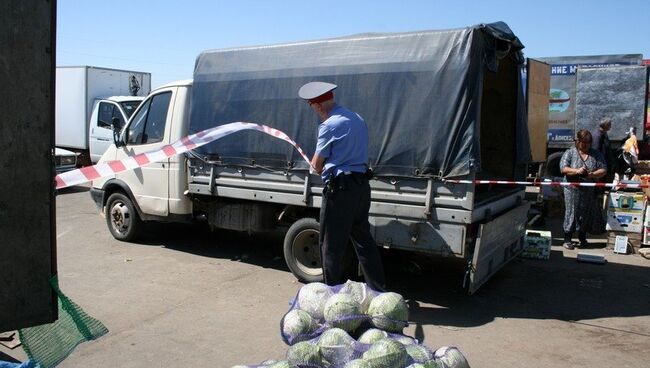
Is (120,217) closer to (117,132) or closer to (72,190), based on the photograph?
(117,132)

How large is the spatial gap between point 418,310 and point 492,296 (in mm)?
1013

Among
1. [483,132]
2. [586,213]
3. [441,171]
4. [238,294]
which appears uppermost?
[483,132]

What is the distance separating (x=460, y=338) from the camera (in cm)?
480

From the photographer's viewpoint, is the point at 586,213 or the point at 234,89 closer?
the point at 234,89

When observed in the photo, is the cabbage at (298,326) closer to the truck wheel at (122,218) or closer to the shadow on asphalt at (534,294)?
the shadow on asphalt at (534,294)

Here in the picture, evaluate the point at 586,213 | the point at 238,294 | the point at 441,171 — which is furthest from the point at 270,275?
the point at 586,213

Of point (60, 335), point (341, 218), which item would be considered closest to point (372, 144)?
point (341, 218)

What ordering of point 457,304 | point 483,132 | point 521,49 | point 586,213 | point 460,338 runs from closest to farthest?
point 460,338, point 457,304, point 521,49, point 483,132, point 586,213

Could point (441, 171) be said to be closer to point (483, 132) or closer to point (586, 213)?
point (483, 132)

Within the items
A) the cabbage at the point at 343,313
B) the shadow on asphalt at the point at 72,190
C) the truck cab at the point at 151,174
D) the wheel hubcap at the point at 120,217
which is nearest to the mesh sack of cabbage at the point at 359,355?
the cabbage at the point at 343,313

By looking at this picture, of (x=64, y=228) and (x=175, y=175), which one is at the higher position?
(x=175, y=175)

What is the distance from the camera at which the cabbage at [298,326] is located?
337cm

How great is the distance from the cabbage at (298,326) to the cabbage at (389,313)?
1.25ft

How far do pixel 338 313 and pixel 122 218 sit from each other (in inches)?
220
